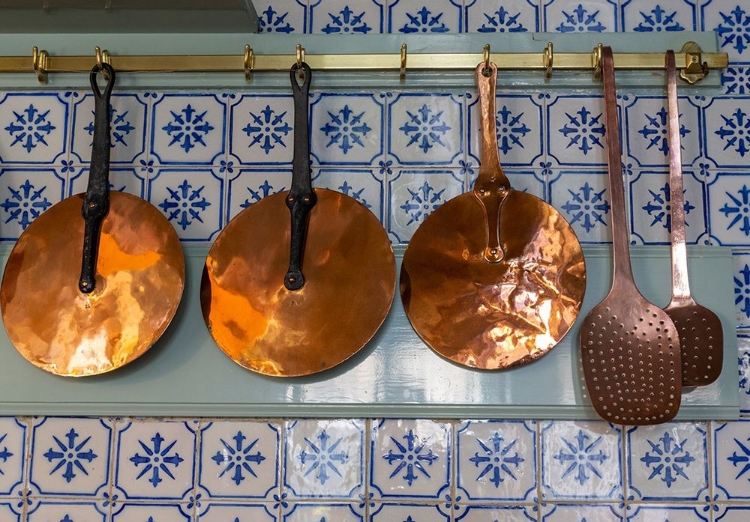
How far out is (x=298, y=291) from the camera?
101 centimetres

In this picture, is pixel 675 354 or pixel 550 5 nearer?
pixel 675 354

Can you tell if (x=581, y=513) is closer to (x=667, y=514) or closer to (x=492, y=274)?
(x=667, y=514)

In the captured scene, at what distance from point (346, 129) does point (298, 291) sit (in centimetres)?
22

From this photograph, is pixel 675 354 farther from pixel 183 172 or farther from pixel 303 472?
pixel 183 172

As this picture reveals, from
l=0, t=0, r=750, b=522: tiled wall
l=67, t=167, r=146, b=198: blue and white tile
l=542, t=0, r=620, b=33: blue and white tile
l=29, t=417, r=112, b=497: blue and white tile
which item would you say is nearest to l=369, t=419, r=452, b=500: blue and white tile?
l=0, t=0, r=750, b=522: tiled wall

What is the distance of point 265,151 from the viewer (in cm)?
108

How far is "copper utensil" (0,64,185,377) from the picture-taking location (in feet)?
3.30

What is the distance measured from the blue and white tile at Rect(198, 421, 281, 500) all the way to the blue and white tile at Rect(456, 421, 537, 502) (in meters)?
0.22

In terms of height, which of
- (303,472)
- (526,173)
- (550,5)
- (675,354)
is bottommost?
(303,472)

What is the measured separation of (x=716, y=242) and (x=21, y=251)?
850 millimetres

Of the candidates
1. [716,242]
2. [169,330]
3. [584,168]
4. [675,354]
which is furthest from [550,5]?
[169,330]

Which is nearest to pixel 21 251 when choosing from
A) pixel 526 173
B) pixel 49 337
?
pixel 49 337

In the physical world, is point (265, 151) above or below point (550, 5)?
below

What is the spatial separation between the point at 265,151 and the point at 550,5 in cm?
41
